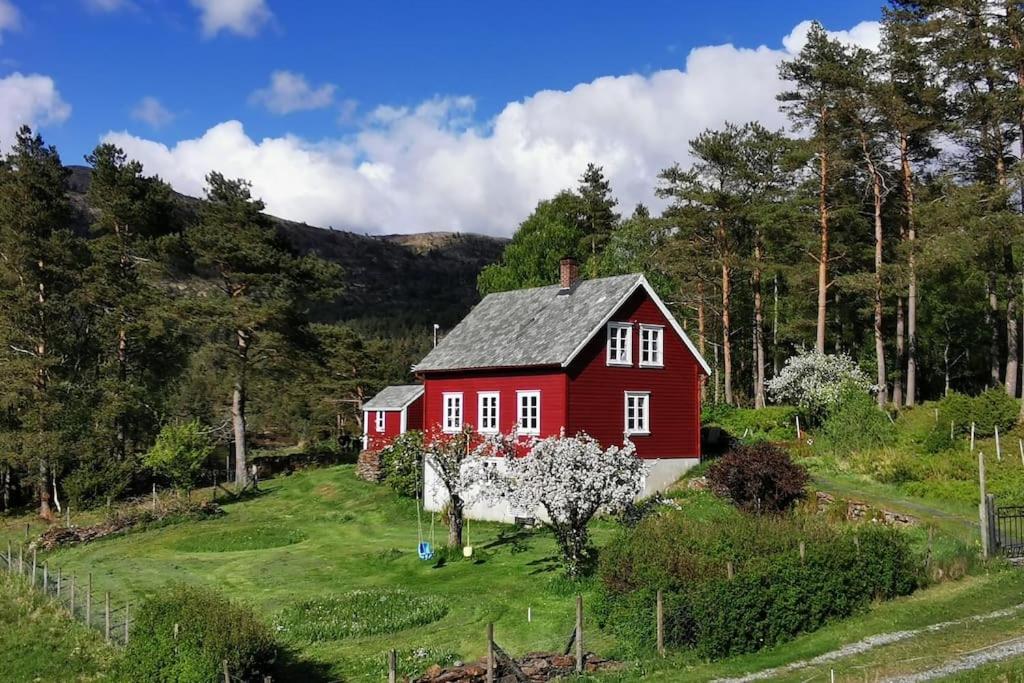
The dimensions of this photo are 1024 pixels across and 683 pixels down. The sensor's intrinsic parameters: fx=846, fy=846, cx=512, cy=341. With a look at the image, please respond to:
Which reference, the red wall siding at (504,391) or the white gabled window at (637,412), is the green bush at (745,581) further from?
the white gabled window at (637,412)

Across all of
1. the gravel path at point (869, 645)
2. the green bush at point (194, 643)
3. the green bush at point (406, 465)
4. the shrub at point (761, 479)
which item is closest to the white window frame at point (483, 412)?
the green bush at point (406, 465)

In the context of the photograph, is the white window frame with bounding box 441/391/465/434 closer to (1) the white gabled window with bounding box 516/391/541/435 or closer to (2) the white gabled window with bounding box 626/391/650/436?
(1) the white gabled window with bounding box 516/391/541/435

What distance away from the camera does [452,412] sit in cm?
4084

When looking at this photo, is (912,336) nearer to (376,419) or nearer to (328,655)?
(376,419)

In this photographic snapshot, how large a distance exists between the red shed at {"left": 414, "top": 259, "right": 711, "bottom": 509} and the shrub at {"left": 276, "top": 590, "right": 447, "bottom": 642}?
12.2 meters

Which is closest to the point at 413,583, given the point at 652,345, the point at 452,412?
the point at 452,412

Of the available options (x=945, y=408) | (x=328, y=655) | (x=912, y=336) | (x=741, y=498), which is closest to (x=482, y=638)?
(x=328, y=655)

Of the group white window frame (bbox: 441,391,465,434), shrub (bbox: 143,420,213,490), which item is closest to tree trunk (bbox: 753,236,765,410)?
white window frame (bbox: 441,391,465,434)

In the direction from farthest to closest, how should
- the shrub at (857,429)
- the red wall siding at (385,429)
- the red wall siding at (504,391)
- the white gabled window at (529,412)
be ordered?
the red wall siding at (385,429) < the shrub at (857,429) < the white gabled window at (529,412) < the red wall siding at (504,391)

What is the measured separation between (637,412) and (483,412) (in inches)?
276

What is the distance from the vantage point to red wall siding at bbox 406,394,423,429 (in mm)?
51781

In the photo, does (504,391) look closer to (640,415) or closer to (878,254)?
(640,415)

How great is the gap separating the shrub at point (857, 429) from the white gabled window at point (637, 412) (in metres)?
8.87

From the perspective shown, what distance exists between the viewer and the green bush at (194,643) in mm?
15352
